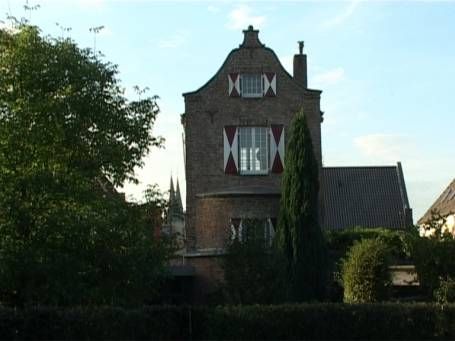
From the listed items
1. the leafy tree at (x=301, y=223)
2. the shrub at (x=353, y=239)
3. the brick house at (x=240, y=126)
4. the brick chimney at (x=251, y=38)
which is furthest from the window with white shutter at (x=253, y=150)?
the leafy tree at (x=301, y=223)

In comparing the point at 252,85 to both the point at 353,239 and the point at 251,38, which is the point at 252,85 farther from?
the point at 353,239

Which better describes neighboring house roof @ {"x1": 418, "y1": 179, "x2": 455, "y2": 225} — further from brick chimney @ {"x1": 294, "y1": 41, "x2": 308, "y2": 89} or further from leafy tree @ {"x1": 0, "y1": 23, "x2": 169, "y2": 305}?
leafy tree @ {"x1": 0, "y1": 23, "x2": 169, "y2": 305}

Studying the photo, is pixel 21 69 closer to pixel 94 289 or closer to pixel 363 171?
pixel 94 289

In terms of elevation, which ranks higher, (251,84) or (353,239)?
(251,84)

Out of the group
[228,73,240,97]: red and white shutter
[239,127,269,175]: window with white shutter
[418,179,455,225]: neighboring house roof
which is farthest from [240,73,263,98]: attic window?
[418,179,455,225]: neighboring house roof

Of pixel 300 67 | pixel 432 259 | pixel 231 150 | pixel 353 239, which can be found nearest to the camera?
pixel 432 259

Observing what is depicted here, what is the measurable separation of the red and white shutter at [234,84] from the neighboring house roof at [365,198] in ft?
38.0

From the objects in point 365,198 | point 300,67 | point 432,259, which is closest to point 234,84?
point 300,67

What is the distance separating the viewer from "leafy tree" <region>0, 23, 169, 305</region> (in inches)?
718

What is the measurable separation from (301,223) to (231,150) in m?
6.58

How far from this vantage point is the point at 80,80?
2059 centimetres

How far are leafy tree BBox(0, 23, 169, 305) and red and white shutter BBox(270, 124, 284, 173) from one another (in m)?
12.2

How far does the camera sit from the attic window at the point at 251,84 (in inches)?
1345

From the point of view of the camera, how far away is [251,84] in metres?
34.2
